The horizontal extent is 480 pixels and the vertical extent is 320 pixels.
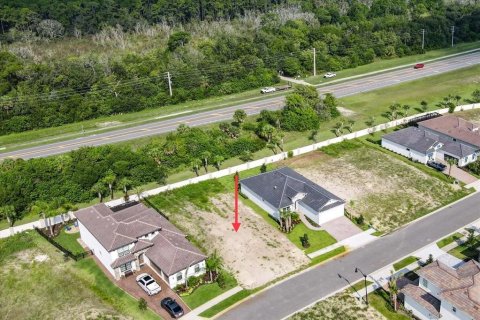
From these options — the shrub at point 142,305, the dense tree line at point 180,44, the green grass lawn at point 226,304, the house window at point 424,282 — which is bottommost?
the green grass lawn at point 226,304

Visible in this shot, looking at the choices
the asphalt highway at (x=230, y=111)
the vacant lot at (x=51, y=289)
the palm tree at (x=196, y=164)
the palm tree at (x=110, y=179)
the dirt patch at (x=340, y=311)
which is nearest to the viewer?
the dirt patch at (x=340, y=311)

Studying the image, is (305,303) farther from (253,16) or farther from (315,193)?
(253,16)

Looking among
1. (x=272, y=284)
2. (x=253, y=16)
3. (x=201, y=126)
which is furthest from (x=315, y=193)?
(x=253, y=16)

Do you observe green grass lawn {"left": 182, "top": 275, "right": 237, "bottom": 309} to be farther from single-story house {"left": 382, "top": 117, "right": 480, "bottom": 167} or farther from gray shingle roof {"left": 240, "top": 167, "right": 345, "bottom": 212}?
single-story house {"left": 382, "top": 117, "right": 480, "bottom": 167}

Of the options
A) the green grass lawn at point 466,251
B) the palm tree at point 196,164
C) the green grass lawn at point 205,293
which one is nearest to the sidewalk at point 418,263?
the green grass lawn at point 466,251

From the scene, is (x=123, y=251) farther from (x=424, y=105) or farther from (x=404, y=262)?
(x=424, y=105)

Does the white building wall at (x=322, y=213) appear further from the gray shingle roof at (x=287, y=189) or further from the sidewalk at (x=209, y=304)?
the sidewalk at (x=209, y=304)
